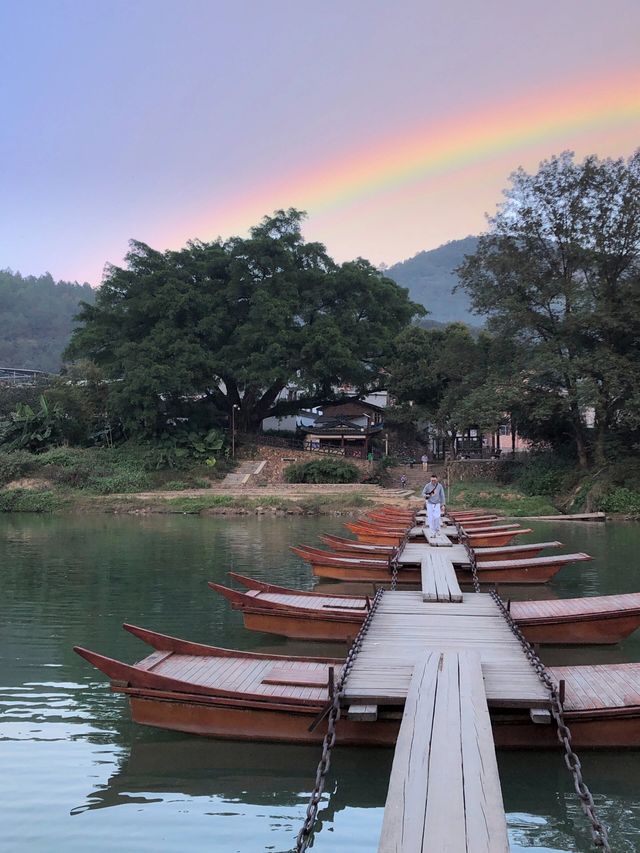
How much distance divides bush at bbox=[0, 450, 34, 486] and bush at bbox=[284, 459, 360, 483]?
12.5 m

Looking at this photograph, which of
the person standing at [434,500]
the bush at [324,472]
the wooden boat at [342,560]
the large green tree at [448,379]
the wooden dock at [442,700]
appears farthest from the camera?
the bush at [324,472]

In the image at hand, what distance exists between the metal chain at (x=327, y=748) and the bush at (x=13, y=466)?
28.7m

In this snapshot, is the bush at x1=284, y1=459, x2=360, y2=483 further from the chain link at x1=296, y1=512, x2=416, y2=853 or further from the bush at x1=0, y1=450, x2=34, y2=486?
the chain link at x1=296, y1=512, x2=416, y2=853

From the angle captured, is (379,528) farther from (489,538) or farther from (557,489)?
(557,489)

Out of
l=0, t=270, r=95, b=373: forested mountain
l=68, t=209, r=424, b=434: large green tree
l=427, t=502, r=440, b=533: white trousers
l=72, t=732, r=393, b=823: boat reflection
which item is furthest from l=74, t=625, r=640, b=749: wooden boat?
l=0, t=270, r=95, b=373: forested mountain

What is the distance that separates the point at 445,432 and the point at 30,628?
87.8 feet

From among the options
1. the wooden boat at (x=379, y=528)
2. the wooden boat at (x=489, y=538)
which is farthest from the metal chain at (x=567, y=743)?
the wooden boat at (x=379, y=528)

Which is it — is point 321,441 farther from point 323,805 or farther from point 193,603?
point 323,805

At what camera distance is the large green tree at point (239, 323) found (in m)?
34.9

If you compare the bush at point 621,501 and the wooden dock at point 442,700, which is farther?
the bush at point 621,501

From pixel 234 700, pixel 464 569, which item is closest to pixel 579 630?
pixel 464 569

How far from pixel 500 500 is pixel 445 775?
81.1 feet

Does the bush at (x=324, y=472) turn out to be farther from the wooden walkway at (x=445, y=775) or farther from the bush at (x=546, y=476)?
the wooden walkway at (x=445, y=775)

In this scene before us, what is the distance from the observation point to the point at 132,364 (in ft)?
115
